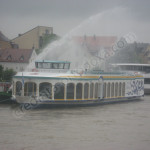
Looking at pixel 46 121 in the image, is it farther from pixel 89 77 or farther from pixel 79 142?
pixel 89 77

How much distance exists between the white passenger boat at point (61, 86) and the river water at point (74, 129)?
2.40ft

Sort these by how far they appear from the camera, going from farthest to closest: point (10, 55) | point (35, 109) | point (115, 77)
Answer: point (10, 55) → point (115, 77) → point (35, 109)

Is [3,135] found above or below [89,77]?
below

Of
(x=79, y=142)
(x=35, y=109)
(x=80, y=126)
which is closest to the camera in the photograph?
(x=79, y=142)

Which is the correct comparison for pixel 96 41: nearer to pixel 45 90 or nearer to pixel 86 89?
pixel 86 89

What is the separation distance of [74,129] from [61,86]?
5.60m

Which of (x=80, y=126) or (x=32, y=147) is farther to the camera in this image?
(x=80, y=126)

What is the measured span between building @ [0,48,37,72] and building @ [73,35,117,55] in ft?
29.0

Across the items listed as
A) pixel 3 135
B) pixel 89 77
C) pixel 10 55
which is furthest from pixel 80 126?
pixel 10 55

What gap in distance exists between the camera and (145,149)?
12.7m

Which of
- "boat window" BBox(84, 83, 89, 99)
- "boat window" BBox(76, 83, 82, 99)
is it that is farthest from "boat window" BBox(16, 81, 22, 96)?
"boat window" BBox(84, 83, 89, 99)

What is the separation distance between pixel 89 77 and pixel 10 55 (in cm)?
3151

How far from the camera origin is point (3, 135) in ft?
46.2

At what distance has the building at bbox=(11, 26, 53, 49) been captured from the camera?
206ft
